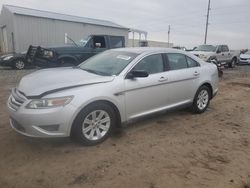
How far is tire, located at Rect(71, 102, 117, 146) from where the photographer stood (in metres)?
4.27

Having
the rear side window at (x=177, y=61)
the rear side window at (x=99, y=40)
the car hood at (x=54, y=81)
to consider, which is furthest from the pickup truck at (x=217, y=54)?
the car hood at (x=54, y=81)

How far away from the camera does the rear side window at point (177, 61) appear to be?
231 inches

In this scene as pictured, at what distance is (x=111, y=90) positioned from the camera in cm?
461

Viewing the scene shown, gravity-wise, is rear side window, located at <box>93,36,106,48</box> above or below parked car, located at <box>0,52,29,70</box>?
above

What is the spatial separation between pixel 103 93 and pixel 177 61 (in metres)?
2.27

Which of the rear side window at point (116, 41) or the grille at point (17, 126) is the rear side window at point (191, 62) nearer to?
the grille at point (17, 126)

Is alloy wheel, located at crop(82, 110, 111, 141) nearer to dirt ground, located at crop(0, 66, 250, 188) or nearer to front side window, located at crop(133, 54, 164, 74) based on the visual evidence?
dirt ground, located at crop(0, 66, 250, 188)

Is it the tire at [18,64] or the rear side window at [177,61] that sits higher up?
the rear side window at [177,61]

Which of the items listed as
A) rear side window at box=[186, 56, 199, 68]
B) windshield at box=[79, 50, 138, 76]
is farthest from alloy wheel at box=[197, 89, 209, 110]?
windshield at box=[79, 50, 138, 76]

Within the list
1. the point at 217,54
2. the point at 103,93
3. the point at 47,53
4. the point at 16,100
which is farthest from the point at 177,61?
the point at 217,54

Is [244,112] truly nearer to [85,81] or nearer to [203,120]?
[203,120]

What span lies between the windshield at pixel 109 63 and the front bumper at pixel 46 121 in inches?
47.2

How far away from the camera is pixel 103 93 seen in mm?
4488

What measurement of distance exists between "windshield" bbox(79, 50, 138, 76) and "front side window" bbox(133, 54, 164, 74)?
0.66 ft
